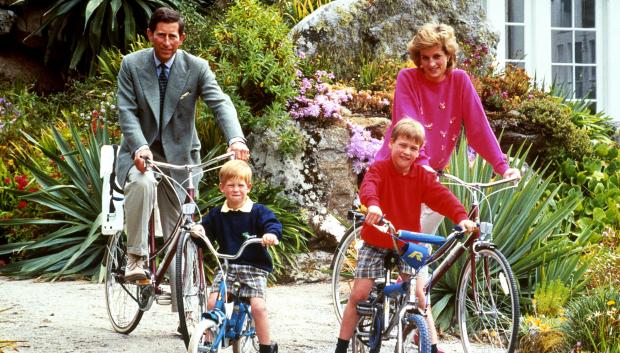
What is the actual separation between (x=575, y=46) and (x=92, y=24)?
652cm

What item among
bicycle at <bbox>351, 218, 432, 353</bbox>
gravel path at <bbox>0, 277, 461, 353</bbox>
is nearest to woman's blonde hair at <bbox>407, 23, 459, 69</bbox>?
bicycle at <bbox>351, 218, 432, 353</bbox>

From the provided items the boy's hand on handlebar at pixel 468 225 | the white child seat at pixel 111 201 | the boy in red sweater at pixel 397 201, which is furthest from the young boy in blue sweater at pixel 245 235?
the white child seat at pixel 111 201

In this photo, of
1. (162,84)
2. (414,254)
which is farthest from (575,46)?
(414,254)

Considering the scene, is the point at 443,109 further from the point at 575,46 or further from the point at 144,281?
the point at 575,46

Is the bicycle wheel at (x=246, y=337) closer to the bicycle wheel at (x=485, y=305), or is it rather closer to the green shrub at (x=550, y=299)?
the bicycle wheel at (x=485, y=305)

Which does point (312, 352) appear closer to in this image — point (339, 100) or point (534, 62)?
point (339, 100)

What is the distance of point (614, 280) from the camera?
7.22 metres

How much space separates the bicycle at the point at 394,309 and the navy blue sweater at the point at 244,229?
0.51 metres

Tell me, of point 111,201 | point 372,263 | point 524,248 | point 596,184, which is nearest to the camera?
point 372,263

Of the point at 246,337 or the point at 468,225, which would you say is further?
the point at 246,337

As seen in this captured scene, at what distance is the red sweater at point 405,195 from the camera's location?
473 centimetres

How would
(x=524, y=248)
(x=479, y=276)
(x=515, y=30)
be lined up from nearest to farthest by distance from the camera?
1. (x=479, y=276)
2. (x=524, y=248)
3. (x=515, y=30)

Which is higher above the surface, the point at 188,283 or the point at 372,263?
the point at 372,263

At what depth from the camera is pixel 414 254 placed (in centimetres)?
450
